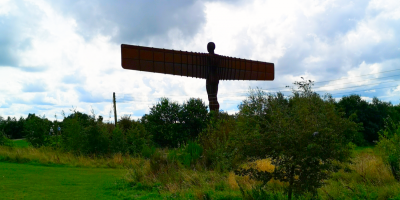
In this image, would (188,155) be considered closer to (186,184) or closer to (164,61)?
(186,184)

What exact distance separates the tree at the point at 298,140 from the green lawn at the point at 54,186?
401cm

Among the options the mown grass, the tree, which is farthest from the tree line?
the mown grass

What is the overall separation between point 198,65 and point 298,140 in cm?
1134

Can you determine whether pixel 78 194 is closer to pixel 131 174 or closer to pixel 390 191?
pixel 131 174

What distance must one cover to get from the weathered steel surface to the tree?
9367mm

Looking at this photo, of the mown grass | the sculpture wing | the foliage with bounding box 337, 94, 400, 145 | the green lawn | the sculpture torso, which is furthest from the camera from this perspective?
the foliage with bounding box 337, 94, 400, 145

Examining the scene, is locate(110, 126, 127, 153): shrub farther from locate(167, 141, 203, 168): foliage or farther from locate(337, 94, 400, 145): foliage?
locate(337, 94, 400, 145): foliage

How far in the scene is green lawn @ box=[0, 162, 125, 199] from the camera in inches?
349

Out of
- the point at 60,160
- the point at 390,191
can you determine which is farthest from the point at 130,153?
the point at 390,191

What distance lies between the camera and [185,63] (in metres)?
17.2

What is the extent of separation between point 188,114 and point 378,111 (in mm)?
33894

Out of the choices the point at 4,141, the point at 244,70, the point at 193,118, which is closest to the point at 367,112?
the point at 193,118

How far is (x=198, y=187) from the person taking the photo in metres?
9.48

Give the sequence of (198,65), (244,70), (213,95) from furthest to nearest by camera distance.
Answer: (244,70) < (213,95) < (198,65)
